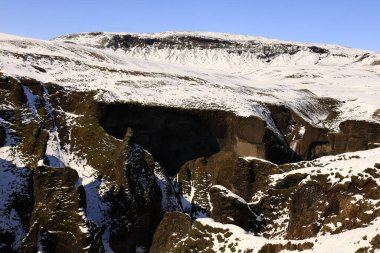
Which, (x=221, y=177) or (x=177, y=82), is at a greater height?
(x=177, y=82)

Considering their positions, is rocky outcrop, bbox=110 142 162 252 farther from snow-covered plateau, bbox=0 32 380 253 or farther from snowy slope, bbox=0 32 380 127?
snowy slope, bbox=0 32 380 127

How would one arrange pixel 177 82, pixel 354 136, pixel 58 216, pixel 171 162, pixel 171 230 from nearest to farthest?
1. pixel 171 230
2. pixel 58 216
3. pixel 171 162
4. pixel 354 136
5. pixel 177 82

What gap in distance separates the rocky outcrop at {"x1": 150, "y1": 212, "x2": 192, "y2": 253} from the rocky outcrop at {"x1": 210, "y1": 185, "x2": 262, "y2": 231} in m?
1.77

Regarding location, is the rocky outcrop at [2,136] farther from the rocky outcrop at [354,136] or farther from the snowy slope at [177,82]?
the rocky outcrop at [354,136]

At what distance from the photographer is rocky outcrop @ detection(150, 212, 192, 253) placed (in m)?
25.4

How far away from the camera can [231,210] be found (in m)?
24.4

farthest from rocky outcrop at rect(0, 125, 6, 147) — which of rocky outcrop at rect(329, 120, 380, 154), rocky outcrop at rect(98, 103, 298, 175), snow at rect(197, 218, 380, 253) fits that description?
rocky outcrop at rect(329, 120, 380, 154)

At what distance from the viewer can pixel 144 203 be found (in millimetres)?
36906

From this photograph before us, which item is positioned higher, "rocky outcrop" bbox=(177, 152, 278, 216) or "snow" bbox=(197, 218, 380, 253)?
"snow" bbox=(197, 218, 380, 253)

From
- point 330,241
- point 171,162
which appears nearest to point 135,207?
point 171,162

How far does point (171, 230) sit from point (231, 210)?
3970 mm

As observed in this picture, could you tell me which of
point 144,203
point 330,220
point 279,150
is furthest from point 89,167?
point 330,220

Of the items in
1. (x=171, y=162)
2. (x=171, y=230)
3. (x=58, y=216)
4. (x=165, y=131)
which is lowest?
(x=171, y=162)

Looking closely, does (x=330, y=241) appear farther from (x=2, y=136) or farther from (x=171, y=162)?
(x=171, y=162)
